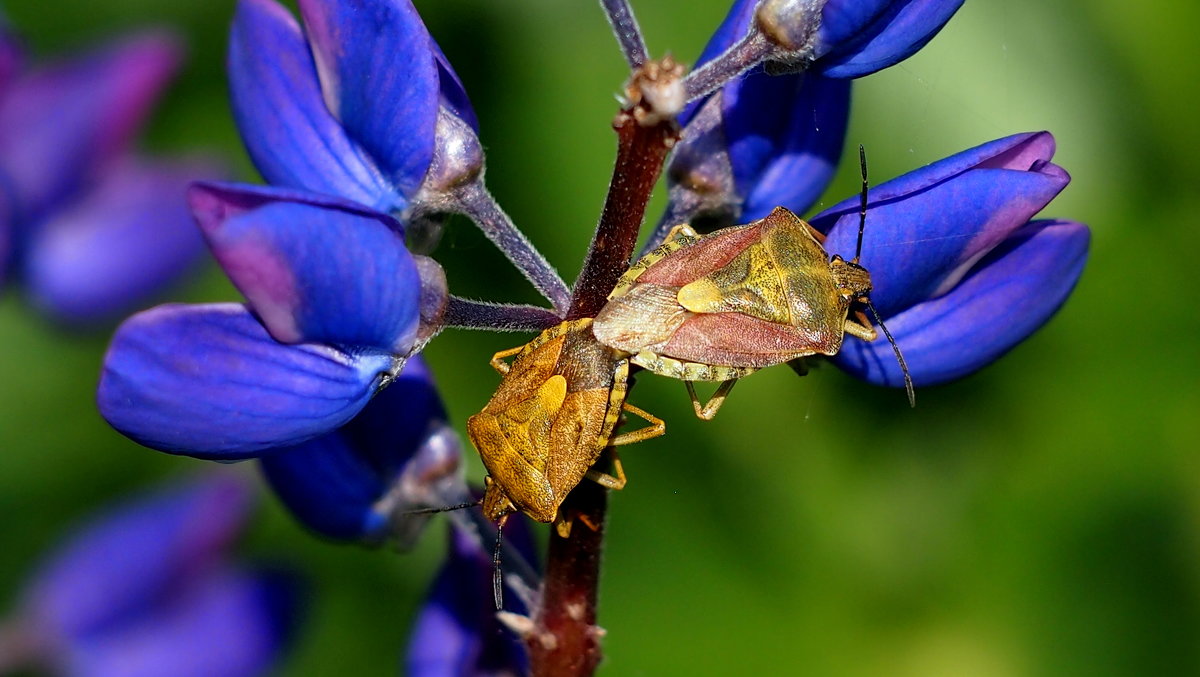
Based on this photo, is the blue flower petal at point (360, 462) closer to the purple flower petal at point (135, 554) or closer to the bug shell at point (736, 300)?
the bug shell at point (736, 300)

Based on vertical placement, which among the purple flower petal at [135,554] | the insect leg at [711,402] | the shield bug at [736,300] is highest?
the shield bug at [736,300]

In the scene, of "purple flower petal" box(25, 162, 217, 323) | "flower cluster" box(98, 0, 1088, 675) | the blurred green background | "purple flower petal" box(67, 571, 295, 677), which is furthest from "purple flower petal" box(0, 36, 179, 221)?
"flower cluster" box(98, 0, 1088, 675)

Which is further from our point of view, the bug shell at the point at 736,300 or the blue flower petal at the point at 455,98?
the blue flower petal at the point at 455,98

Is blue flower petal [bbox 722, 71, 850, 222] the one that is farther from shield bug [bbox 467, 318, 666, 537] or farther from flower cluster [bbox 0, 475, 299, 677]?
flower cluster [bbox 0, 475, 299, 677]

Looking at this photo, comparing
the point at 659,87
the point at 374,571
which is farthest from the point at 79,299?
the point at 659,87

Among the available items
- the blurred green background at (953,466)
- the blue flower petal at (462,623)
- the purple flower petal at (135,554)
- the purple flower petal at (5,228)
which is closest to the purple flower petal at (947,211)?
the blue flower petal at (462,623)

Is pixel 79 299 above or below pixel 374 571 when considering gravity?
above

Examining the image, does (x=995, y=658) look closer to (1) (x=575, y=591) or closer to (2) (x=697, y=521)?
(2) (x=697, y=521)
